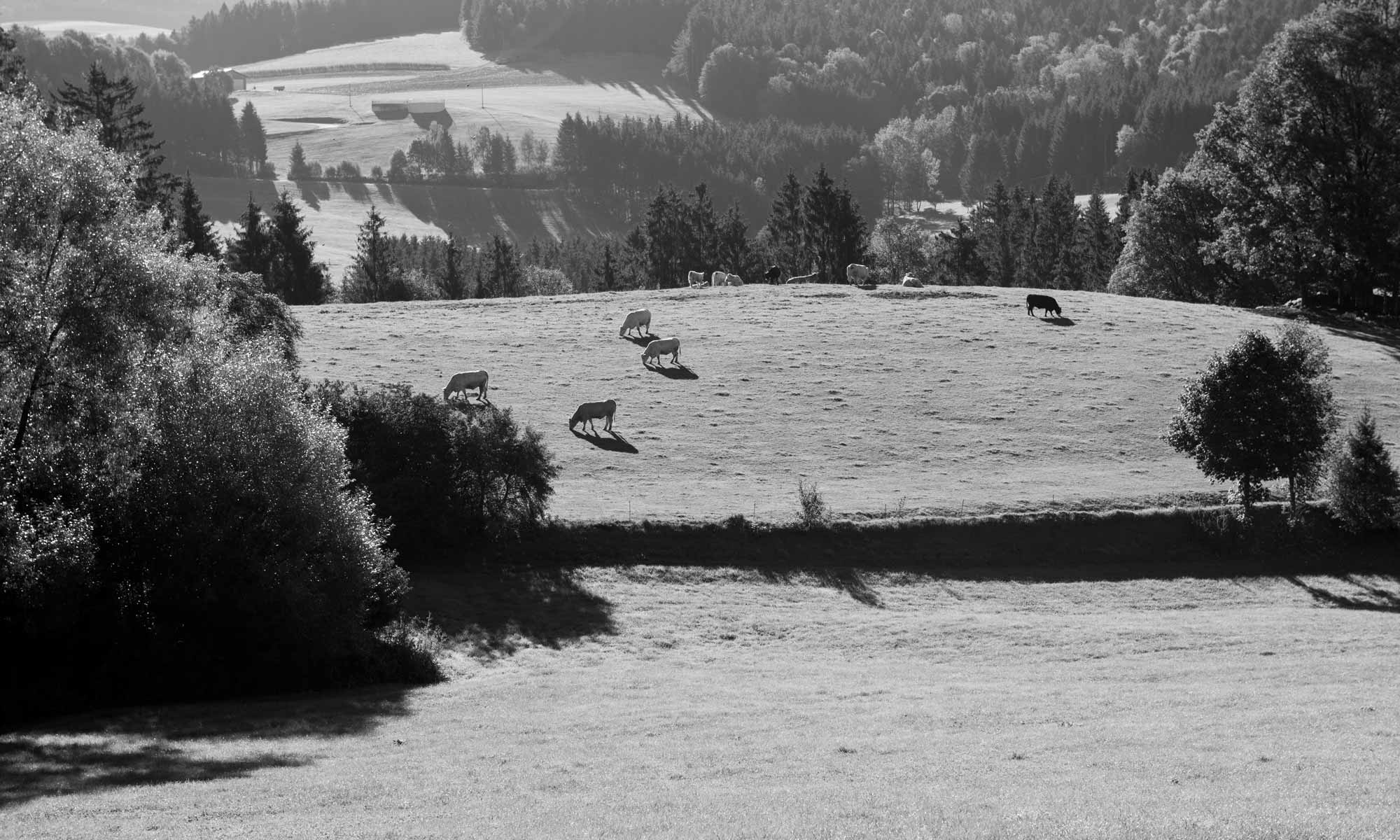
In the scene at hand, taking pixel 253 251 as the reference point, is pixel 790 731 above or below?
below

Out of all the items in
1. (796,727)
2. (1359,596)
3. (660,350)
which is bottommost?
(1359,596)

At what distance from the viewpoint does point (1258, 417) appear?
4253cm

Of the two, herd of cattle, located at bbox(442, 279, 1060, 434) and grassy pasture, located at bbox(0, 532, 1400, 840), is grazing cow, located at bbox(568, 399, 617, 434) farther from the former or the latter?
grassy pasture, located at bbox(0, 532, 1400, 840)

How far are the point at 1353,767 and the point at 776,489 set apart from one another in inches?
1083

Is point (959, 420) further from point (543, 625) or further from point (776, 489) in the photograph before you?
point (543, 625)

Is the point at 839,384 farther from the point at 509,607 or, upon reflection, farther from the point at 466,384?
the point at 509,607

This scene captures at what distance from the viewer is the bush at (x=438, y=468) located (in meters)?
39.1

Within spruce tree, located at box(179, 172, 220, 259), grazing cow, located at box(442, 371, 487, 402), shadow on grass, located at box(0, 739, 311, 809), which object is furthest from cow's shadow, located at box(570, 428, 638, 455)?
spruce tree, located at box(179, 172, 220, 259)

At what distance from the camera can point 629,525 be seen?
134ft

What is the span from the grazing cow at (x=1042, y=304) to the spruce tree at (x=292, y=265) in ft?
177

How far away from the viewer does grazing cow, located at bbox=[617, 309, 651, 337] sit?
6500 cm

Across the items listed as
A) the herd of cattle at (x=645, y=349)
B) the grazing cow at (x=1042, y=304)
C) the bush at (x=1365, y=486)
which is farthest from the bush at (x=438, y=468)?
the grazing cow at (x=1042, y=304)

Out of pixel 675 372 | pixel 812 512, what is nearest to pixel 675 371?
pixel 675 372

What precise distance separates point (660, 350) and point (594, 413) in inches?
402
